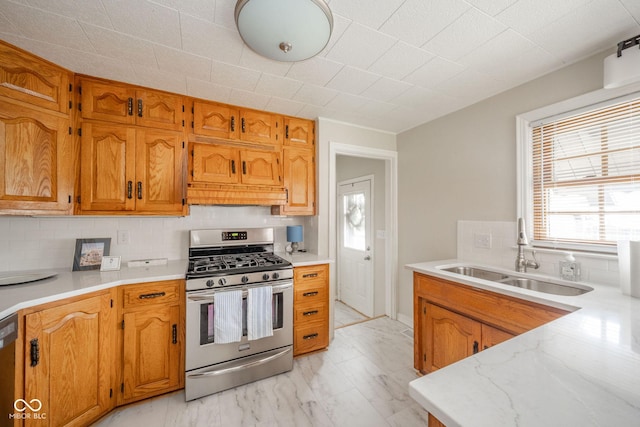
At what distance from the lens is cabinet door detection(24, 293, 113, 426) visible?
141cm

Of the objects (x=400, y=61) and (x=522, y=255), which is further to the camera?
(x=522, y=255)

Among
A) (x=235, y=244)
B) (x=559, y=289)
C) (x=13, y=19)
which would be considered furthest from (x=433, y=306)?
(x=13, y=19)

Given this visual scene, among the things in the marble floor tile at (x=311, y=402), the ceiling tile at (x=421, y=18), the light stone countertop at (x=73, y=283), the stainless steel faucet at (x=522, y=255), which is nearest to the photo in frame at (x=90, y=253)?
the light stone countertop at (x=73, y=283)

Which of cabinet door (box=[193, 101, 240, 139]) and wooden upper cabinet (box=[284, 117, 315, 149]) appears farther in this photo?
wooden upper cabinet (box=[284, 117, 315, 149])

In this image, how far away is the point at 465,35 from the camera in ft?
5.09

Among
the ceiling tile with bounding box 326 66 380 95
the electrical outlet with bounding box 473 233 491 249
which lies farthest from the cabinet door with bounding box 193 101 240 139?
the electrical outlet with bounding box 473 233 491 249

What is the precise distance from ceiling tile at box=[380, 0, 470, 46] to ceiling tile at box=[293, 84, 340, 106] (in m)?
0.80

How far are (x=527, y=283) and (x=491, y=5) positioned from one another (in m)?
1.86

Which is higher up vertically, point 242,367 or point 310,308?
point 310,308

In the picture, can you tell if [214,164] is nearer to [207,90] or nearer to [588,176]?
[207,90]

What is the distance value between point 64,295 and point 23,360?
0.34m

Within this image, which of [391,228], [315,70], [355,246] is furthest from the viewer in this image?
[355,246]

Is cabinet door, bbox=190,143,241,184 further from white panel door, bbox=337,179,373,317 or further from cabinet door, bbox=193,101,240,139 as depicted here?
white panel door, bbox=337,179,373,317

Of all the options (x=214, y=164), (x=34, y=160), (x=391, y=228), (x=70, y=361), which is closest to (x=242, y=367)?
(x=70, y=361)
